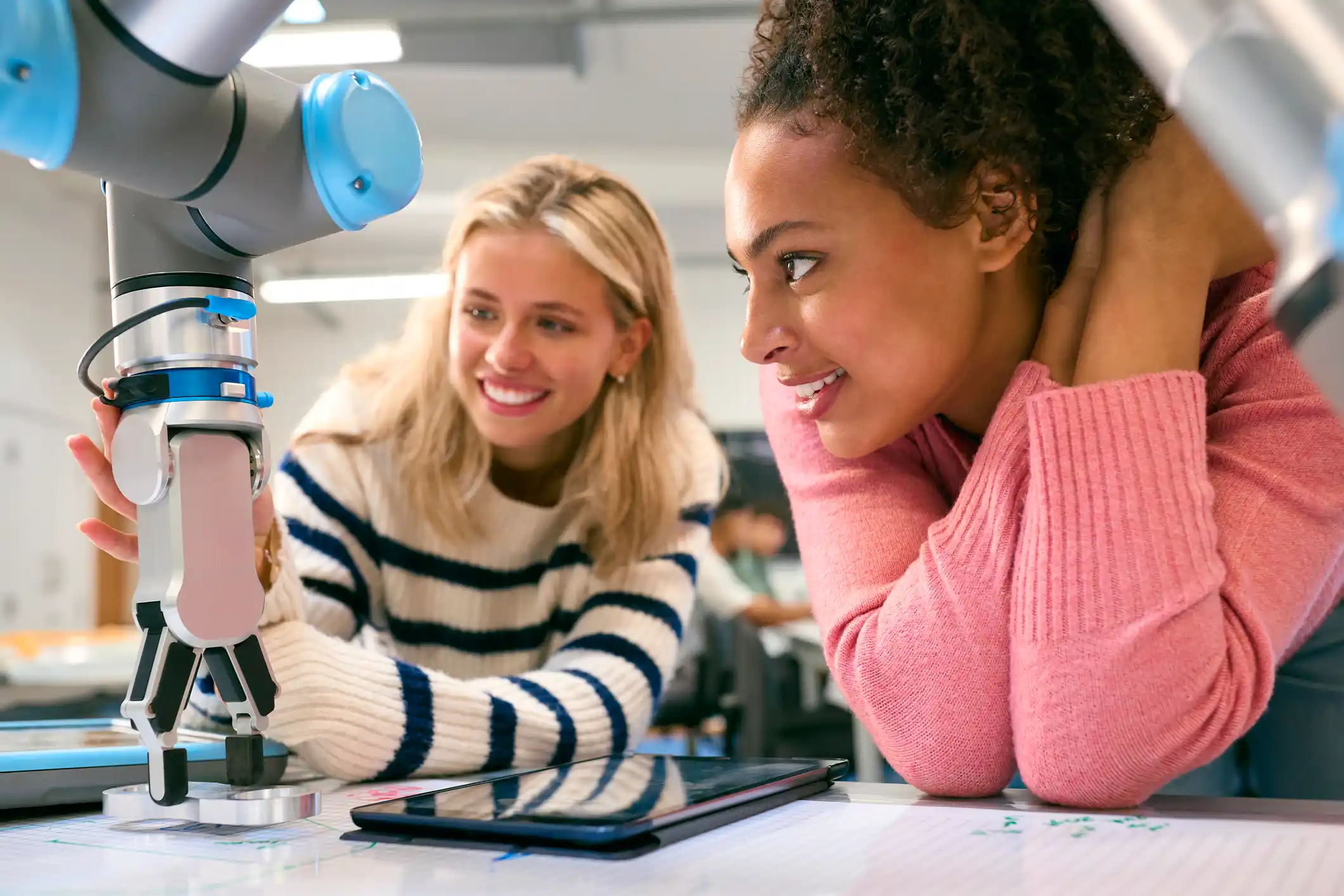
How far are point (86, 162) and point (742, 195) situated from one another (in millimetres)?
432

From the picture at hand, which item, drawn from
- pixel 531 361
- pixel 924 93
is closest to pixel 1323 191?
pixel 924 93

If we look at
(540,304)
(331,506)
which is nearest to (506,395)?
(540,304)

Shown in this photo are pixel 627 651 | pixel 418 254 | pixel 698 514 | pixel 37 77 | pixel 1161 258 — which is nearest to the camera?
pixel 37 77

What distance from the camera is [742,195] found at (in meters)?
0.73

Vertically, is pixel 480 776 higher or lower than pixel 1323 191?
lower

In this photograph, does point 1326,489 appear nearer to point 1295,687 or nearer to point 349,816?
point 1295,687

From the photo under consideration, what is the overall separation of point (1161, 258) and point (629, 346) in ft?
2.46

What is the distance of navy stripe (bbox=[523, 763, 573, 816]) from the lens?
19.9 inches

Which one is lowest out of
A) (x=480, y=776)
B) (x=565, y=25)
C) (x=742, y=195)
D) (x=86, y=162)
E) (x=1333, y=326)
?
(x=480, y=776)

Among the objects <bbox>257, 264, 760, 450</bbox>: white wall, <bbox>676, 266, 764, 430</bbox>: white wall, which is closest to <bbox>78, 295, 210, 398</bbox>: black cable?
<bbox>257, 264, 760, 450</bbox>: white wall

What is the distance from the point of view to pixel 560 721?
879mm

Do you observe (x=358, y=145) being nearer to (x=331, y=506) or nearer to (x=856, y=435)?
(x=856, y=435)

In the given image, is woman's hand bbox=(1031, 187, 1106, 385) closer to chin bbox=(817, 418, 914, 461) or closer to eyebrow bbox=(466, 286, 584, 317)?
chin bbox=(817, 418, 914, 461)

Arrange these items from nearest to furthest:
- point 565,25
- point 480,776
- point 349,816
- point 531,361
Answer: point 349,816, point 480,776, point 531,361, point 565,25
